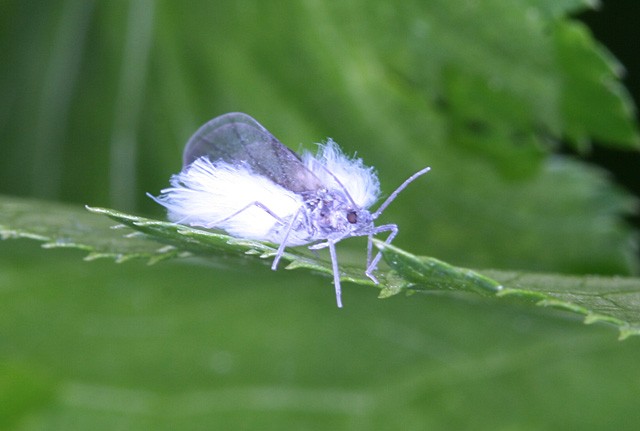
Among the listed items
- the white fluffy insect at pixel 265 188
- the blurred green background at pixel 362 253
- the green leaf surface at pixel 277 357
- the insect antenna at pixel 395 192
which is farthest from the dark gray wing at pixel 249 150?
the green leaf surface at pixel 277 357

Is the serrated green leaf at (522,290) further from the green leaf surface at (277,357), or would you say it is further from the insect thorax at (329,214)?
the green leaf surface at (277,357)

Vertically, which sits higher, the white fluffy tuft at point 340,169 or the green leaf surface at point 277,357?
the white fluffy tuft at point 340,169

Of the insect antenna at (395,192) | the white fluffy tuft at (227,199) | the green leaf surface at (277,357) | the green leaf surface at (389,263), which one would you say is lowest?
the green leaf surface at (277,357)

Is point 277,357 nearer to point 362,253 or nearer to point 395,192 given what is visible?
point 362,253

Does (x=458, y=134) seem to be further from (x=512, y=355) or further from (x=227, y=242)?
(x=227, y=242)

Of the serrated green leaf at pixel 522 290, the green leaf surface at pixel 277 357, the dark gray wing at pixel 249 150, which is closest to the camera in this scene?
the serrated green leaf at pixel 522 290

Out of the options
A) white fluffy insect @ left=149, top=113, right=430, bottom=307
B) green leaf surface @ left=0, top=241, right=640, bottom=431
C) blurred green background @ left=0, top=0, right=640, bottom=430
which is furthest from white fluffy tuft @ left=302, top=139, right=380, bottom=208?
green leaf surface @ left=0, top=241, right=640, bottom=431
